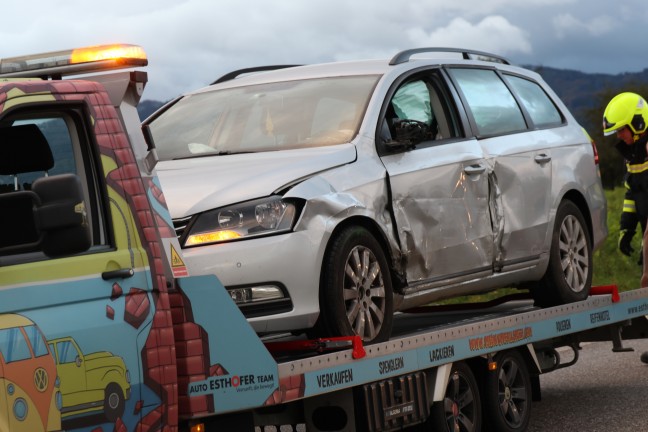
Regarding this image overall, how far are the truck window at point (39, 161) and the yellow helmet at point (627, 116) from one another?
7.64 meters

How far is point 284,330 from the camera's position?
261 inches

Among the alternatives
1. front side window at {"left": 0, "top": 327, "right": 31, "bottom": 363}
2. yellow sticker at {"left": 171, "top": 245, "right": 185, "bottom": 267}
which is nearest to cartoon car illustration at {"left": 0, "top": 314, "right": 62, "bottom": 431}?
front side window at {"left": 0, "top": 327, "right": 31, "bottom": 363}

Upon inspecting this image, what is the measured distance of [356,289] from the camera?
700 centimetres

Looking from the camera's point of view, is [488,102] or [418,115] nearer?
[418,115]

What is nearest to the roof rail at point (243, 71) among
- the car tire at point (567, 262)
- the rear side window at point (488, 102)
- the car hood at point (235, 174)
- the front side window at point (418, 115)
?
the front side window at point (418, 115)

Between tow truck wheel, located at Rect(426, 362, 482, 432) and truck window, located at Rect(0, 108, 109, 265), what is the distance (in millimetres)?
2944

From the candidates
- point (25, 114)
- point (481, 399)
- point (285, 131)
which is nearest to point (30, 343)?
point (25, 114)

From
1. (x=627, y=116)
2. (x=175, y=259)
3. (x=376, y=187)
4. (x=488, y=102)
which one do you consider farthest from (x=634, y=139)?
(x=175, y=259)

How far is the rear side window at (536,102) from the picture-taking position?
9.77 meters

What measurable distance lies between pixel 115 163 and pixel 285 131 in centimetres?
237

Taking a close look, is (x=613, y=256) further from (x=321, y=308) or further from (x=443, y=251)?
(x=321, y=308)

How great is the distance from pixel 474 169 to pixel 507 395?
148 centimetres

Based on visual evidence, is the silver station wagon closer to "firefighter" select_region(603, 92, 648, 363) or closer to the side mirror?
the side mirror

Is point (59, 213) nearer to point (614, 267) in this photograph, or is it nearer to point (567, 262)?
point (567, 262)
